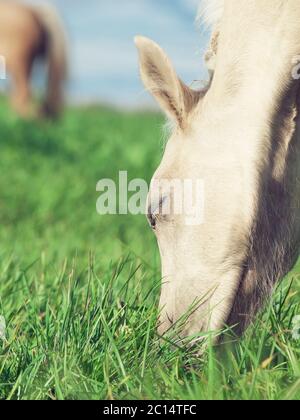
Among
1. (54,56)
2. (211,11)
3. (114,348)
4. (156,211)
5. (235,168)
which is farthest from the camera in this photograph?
(54,56)

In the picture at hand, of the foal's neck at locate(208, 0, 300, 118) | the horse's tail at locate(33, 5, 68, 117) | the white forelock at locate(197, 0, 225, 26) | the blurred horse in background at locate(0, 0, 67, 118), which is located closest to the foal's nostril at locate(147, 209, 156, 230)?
the foal's neck at locate(208, 0, 300, 118)

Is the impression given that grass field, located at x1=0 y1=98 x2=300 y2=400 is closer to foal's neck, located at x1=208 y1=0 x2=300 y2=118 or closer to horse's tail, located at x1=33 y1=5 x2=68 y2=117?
foal's neck, located at x1=208 y1=0 x2=300 y2=118

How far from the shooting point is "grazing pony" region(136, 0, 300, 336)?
8.33ft

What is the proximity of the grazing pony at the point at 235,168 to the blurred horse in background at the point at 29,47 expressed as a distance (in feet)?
41.2

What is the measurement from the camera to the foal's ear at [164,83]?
2697 mm

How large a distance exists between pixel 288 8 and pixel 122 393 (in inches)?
49.4

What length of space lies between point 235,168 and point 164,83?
1.30 feet

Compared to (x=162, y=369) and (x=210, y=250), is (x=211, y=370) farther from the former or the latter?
(x=210, y=250)

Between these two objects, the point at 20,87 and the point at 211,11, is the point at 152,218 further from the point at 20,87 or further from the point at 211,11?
the point at 20,87

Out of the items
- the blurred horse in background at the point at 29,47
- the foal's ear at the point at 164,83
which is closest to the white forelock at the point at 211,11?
the foal's ear at the point at 164,83

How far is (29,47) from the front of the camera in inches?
620

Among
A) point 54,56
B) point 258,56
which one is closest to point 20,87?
point 54,56

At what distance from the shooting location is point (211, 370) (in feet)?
7.23

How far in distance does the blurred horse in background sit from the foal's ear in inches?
491
